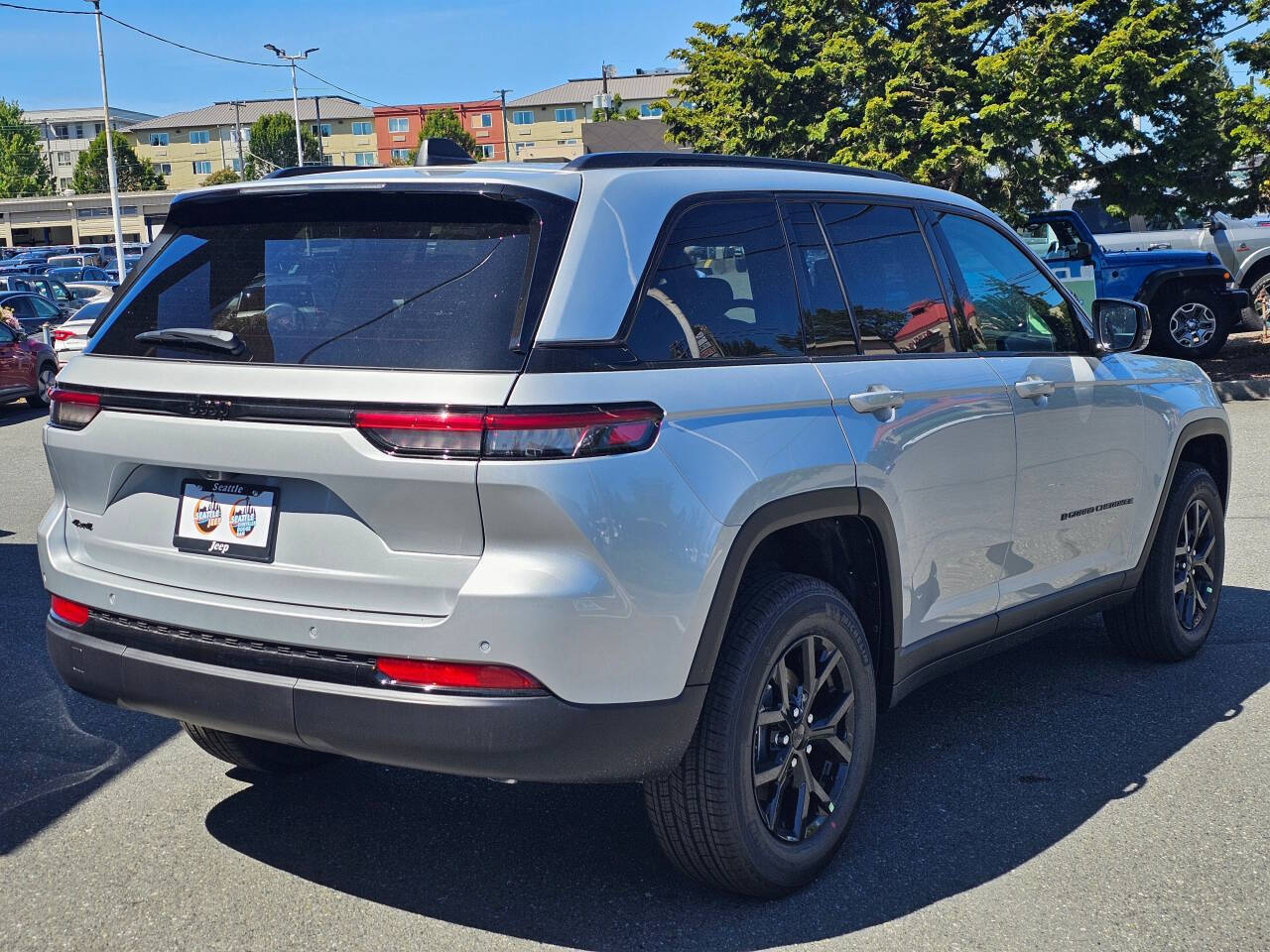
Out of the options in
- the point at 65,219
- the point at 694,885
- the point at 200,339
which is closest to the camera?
the point at 200,339

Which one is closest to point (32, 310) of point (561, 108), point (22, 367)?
point (22, 367)

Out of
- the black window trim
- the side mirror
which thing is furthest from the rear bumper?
the side mirror

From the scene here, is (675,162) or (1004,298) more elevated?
(675,162)

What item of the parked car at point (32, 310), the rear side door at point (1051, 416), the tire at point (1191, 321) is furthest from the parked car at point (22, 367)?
the rear side door at point (1051, 416)

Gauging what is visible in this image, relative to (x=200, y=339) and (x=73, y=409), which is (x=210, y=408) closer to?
(x=200, y=339)

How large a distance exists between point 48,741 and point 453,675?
8.30ft

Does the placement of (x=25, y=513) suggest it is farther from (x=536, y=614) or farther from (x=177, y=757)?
(x=536, y=614)

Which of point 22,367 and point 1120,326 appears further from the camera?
point 22,367

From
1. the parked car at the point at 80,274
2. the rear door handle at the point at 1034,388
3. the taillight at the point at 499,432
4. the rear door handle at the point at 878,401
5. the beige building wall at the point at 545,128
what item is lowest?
the rear door handle at the point at 1034,388

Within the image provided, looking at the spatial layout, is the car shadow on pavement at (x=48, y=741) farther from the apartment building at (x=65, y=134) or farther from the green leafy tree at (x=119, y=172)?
the apartment building at (x=65, y=134)

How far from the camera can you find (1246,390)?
1466 centimetres

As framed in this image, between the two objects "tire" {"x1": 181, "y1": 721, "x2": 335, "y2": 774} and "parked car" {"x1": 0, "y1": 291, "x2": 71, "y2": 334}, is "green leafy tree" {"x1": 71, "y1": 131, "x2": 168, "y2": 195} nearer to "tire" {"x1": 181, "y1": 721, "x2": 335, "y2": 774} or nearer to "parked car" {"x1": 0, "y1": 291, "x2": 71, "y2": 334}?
"parked car" {"x1": 0, "y1": 291, "x2": 71, "y2": 334}

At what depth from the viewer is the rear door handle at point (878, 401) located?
3590mm

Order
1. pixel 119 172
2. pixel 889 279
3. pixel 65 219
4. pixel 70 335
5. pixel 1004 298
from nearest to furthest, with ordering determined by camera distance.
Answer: pixel 889 279
pixel 1004 298
pixel 70 335
pixel 65 219
pixel 119 172
